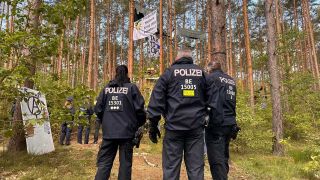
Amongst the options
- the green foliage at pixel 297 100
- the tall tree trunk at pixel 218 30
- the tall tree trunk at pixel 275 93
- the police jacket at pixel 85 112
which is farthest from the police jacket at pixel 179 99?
the green foliage at pixel 297 100

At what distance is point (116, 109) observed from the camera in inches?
203

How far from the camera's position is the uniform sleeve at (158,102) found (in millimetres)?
4414

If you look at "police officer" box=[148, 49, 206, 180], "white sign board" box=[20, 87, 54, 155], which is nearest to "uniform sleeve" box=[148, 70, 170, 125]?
"police officer" box=[148, 49, 206, 180]

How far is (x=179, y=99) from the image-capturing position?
446 cm

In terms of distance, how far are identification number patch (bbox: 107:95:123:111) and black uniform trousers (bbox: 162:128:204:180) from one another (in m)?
1.04

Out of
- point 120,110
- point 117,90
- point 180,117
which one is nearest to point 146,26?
point 117,90

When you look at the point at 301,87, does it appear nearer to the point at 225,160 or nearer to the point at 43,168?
the point at 225,160

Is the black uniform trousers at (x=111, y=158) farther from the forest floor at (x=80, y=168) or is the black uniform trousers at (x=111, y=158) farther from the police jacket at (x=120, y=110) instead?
the forest floor at (x=80, y=168)

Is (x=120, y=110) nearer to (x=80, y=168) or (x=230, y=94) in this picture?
(x=230, y=94)

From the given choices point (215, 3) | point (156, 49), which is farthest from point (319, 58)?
point (215, 3)

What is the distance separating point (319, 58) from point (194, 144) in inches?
1702

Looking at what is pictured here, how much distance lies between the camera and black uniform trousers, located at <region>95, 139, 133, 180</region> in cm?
503

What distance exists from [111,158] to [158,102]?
140 centimetres

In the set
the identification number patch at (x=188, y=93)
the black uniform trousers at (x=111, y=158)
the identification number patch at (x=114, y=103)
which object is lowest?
the black uniform trousers at (x=111, y=158)
